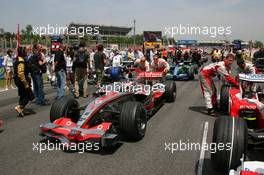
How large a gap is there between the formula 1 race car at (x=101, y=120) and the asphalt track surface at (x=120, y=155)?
266 mm

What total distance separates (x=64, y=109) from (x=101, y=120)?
82 centimetres

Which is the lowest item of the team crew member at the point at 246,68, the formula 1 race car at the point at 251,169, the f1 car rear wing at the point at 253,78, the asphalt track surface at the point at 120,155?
the asphalt track surface at the point at 120,155

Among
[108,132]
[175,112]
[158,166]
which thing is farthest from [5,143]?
[175,112]

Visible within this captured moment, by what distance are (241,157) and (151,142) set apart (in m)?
1.95

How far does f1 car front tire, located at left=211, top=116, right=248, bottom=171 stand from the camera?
360 centimetres

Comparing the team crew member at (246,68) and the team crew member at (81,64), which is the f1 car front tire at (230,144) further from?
the team crew member at (81,64)

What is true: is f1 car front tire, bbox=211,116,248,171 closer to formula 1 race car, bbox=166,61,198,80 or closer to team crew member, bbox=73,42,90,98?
team crew member, bbox=73,42,90,98

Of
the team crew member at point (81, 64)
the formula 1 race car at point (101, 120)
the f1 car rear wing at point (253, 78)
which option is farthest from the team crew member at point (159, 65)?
the f1 car rear wing at point (253, 78)

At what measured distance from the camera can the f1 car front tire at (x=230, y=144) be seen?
3.60m

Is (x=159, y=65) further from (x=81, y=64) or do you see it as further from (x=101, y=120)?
(x=101, y=120)

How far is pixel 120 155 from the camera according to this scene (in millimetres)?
4621

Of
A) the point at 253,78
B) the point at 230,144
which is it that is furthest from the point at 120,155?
the point at 253,78

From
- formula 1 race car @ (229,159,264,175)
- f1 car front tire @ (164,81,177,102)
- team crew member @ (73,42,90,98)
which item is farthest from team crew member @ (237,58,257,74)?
team crew member @ (73,42,90,98)

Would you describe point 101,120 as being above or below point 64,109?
below
